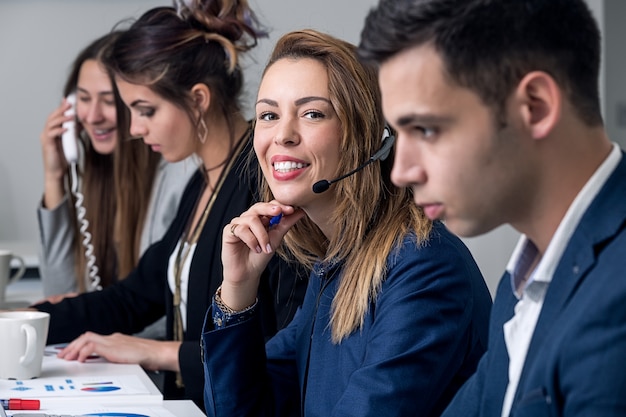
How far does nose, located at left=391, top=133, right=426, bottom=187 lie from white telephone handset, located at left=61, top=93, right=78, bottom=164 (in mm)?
2213

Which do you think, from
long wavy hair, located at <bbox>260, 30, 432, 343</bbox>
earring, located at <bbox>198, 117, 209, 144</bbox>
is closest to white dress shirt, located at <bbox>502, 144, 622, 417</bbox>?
long wavy hair, located at <bbox>260, 30, 432, 343</bbox>

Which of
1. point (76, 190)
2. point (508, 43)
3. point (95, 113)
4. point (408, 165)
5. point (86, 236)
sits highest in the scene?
point (508, 43)

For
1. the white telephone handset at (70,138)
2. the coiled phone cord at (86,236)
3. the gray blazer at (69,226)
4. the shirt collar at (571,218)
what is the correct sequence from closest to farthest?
the shirt collar at (571,218), the gray blazer at (69,226), the coiled phone cord at (86,236), the white telephone handset at (70,138)

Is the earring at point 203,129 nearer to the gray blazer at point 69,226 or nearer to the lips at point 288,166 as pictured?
the gray blazer at point 69,226

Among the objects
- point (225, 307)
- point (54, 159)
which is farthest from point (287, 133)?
point (54, 159)

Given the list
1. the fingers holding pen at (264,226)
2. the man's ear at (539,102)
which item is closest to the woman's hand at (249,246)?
the fingers holding pen at (264,226)

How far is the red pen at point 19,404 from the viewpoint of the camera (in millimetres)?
1403

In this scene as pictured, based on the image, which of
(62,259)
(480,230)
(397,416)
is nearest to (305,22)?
(62,259)

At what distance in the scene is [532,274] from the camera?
38.4 inches

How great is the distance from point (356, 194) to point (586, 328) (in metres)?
0.74

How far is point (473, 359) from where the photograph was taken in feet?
4.57

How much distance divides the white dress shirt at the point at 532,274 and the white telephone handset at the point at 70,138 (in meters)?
2.18

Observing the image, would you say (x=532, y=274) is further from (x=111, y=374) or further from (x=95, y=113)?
(x=95, y=113)

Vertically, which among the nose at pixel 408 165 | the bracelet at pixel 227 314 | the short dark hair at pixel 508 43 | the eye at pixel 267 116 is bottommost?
the bracelet at pixel 227 314
